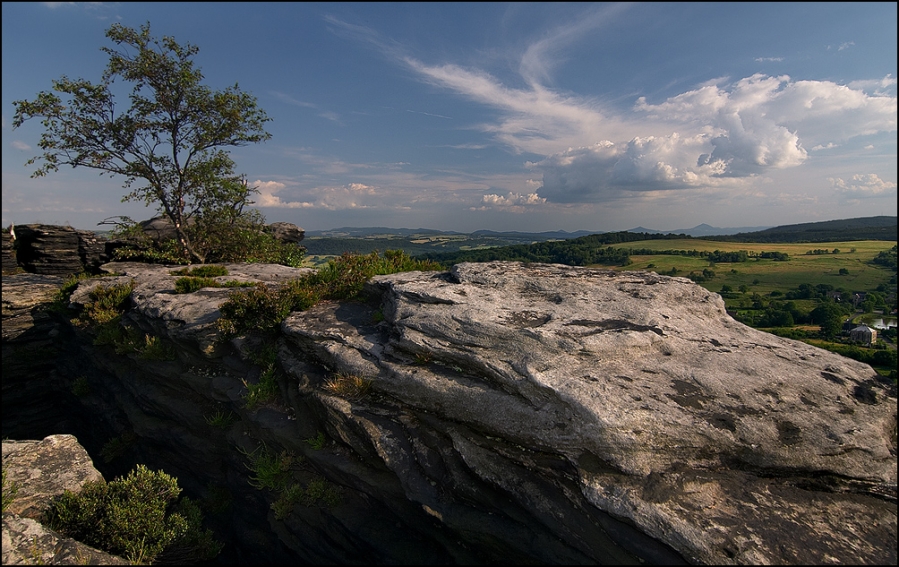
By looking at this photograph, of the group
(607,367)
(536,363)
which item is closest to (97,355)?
(536,363)

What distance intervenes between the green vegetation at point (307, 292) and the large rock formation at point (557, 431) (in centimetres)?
66

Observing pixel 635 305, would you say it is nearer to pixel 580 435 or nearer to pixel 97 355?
pixel 580 435

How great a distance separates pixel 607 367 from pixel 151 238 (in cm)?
2998

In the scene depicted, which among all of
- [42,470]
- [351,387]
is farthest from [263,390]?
[42,470]

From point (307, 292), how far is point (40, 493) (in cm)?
878

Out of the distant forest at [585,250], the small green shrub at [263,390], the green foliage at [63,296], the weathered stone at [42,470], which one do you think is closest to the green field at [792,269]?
the distant forest at [585,250]

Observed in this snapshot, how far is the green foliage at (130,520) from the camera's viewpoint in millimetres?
9211

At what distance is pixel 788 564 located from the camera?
5164mm

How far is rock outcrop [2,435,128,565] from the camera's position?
7234 mm

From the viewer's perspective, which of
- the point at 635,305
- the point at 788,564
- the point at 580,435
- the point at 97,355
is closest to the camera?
the point at 788,564

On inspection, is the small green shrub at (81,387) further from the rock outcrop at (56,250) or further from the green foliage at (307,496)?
the green foliage at (307,496)

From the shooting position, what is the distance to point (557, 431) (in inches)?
274

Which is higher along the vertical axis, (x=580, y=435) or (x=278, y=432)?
(x=580, y=435)

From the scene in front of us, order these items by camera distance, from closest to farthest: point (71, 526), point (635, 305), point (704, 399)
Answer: point (704, 399) → point (71, 526) → point (635, 305)
